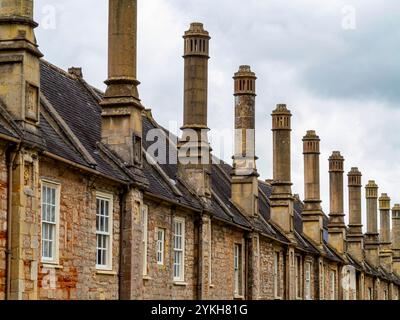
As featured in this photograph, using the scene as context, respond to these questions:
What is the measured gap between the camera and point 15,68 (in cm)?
2041

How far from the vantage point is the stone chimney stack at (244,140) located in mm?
39312

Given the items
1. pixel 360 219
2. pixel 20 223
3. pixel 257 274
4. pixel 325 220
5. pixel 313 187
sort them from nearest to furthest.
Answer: pixel 20 223 → pixel 257 274 → pixel 313 187 → pixel 360 219 → pixel 325 220

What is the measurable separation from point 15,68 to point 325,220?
4623 cm

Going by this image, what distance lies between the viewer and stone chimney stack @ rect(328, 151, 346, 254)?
55.1 meters

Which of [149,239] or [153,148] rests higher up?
[153,148]

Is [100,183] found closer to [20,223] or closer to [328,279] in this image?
[20,223]

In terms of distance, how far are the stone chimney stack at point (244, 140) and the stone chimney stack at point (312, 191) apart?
10.4 m

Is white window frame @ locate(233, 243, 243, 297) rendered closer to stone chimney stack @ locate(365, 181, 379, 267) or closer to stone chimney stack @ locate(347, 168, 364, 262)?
stone chimney stack @ locate(347, 168, 364, 262)

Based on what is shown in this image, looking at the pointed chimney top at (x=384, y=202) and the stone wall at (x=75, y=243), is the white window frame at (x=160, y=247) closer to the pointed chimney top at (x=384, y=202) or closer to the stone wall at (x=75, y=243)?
the stone wall at (x=75, y=243)

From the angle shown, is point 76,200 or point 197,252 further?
point 197,252

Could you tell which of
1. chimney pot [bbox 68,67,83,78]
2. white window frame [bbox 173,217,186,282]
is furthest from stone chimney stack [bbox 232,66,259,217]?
chimney pot [bbox 68,67,83,78]

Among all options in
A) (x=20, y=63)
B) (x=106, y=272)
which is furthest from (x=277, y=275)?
(x=20, y=63)

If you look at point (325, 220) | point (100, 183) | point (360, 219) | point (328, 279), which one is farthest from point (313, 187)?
point (100, 183)

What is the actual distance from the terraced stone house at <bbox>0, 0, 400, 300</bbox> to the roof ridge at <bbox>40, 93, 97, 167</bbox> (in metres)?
0.04
